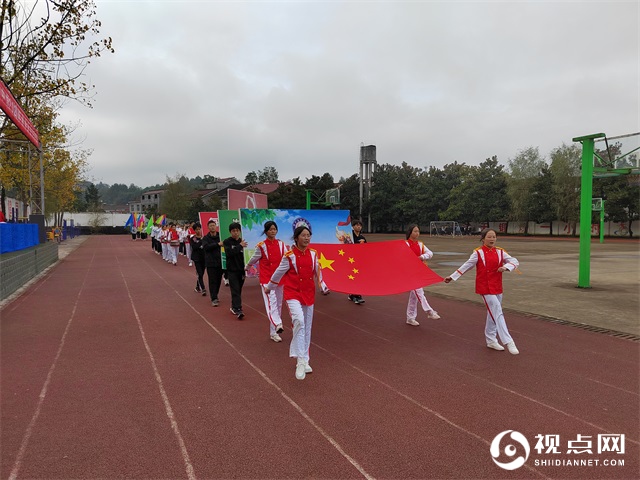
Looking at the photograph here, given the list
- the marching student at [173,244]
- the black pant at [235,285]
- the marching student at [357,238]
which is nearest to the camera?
the black pant at [235,285]

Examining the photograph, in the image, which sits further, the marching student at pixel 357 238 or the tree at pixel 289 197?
the tree at pixel 289 197

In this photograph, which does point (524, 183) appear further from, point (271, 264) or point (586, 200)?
point (271, 264)

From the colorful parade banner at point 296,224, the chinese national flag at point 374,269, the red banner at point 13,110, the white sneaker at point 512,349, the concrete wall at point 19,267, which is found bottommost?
the white sneaker at point 512,349

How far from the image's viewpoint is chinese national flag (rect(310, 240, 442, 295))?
7156mm

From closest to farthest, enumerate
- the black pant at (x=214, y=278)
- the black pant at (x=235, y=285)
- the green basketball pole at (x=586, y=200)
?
the black pant at (x=235, y=285)
the black pant at (x=214, y=278)
the green basketball pole at (x=586, y=200)

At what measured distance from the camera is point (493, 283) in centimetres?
610

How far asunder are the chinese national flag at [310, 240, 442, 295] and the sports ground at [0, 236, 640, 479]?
0.85 meters

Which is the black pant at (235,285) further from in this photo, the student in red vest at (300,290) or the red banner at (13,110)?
the red banner at (13,110)

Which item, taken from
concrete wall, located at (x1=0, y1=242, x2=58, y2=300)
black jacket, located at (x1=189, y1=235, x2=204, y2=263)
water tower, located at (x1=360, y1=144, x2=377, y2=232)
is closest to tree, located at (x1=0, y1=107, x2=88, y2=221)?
concrete wall, located at (x1=0, y1=242, x2=58, y2=300)

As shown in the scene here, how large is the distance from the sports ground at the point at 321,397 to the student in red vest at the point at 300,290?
1.16 ft

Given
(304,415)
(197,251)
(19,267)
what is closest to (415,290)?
(304,415)

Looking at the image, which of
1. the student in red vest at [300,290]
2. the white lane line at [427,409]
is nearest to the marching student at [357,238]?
the white lane line at [427,409]

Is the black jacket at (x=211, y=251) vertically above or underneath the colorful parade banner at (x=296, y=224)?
underneath

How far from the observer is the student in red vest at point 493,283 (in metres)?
6.07
